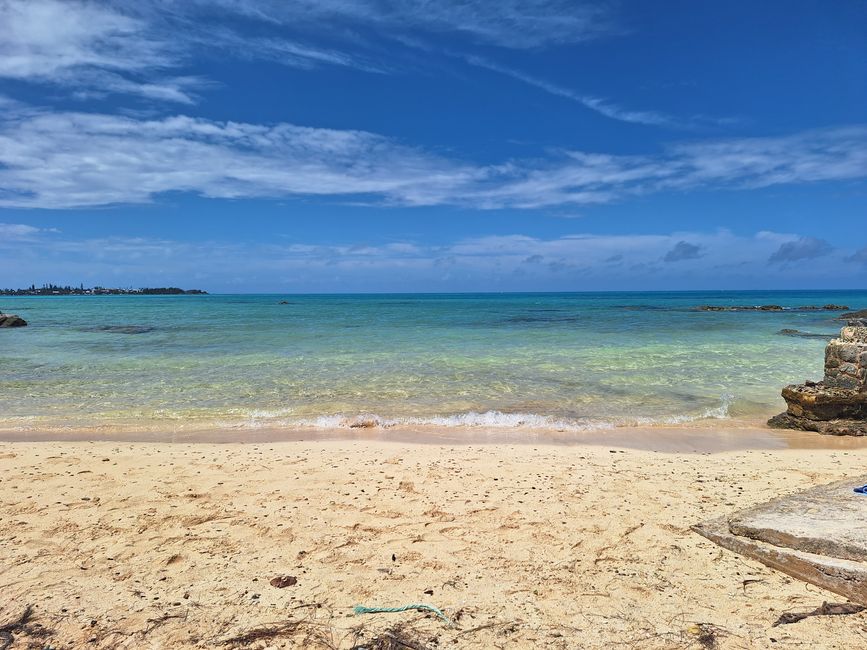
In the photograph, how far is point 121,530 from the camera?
173 inches

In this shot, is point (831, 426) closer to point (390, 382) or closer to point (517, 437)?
point (517, 437)

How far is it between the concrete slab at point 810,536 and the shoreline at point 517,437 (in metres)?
3.13

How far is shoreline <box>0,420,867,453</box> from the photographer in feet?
25.3

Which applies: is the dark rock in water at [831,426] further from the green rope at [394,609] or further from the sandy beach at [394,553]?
the green rope at [394,609]

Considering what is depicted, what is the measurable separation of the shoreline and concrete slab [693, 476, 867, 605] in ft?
10.3

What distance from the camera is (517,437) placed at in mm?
8188

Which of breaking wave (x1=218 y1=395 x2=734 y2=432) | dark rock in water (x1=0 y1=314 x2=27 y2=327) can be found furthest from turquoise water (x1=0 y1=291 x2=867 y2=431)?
dark rock in water (x1=0 y1=314 x2=27 y2=327)

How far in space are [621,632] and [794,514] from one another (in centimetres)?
208

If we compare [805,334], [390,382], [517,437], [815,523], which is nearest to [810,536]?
[815,523]

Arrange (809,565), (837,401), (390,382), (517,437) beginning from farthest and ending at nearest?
(390,382) → (837,401) → (517,437) → (809,565)

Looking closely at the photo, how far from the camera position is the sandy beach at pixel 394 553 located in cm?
303

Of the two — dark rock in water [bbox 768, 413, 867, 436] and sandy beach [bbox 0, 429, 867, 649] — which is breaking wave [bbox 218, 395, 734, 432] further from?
sandy beach [bbox 0, 429, 867, 649]

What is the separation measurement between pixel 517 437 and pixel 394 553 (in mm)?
4507

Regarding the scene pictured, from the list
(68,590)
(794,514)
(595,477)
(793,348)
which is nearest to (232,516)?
(68,590)
